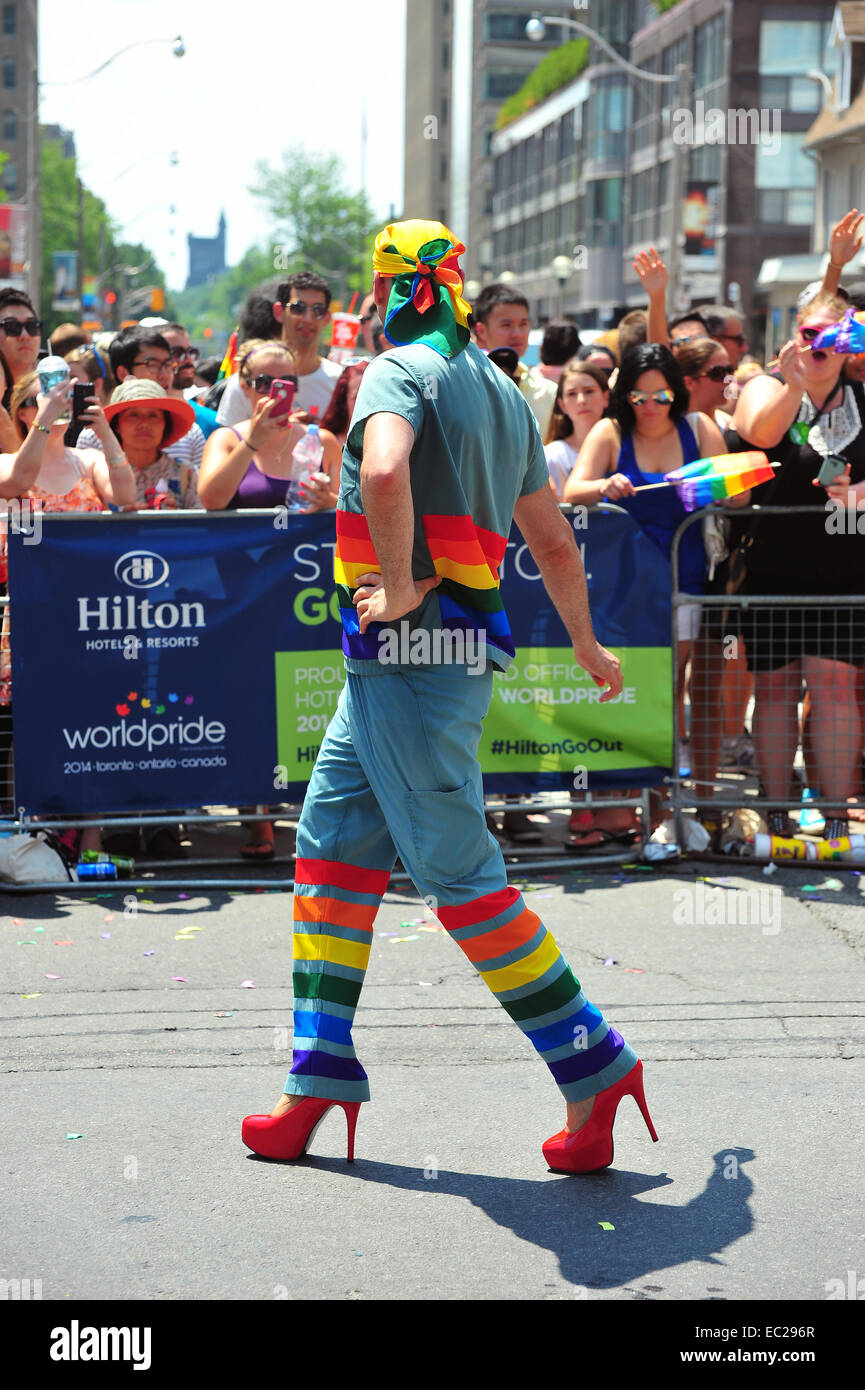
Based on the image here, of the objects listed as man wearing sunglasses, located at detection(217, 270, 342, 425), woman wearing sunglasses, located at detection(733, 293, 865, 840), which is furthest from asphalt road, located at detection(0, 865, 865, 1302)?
man wearing sunglasses, located at detection(217, 270, 342, 425)

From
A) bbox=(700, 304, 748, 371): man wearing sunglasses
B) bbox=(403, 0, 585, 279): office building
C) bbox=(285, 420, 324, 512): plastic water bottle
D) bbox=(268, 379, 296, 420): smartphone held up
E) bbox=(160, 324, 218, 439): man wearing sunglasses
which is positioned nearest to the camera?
bbox=(268, 379, 296, 420): smartphone held up

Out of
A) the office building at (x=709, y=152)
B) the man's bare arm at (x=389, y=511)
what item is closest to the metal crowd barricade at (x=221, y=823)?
the man's bare arm at (x=389, y=511)

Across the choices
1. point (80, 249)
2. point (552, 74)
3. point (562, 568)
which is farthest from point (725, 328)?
point (552, 74)

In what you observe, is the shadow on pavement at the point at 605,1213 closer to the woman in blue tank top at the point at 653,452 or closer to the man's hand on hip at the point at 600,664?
the man's hand on hip at the point at 600,664

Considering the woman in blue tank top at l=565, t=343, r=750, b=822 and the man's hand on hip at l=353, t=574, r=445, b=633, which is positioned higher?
the woman in blue tank top at l=565, t=343, r=750, b=822

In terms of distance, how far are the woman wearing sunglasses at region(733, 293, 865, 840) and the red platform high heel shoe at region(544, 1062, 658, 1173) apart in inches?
138

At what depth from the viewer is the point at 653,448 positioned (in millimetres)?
7555

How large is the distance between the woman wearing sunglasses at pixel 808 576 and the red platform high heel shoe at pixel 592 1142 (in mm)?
3513

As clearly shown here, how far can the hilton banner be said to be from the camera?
6.87 meters

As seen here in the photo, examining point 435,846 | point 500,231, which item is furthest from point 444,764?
point 500,231

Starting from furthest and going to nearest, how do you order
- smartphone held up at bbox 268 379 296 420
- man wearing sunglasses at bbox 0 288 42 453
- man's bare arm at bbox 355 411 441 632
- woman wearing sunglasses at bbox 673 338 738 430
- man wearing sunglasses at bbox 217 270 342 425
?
1. man wearing sunglasses at bbox 217 270 342 425
2. woman wearing sunglasses at bbox 673 338 738 430
3. man wearing sunglasses at bbox 0 288 42 453
4. smartphone held up at bbox 268 379 296 420
5. man's bare arm at bbox 355 411 441 632

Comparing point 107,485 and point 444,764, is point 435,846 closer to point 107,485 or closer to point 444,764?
point 444,764

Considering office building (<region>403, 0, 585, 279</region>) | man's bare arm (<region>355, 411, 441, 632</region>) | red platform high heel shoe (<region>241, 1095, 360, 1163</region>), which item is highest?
office building (<region>403, 0, 585, 279</region>)

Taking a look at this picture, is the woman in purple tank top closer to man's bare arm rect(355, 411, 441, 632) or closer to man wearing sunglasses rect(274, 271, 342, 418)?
man wearing sunglasses rect(274, 271, 342, 418)
